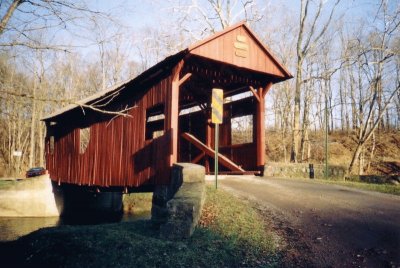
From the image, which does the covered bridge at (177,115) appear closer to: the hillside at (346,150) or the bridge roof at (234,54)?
the bridge roof at (234,54)

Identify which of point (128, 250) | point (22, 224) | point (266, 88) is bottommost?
point (22, 224)

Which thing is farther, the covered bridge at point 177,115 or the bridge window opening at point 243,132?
the bridge window opening at point 243,132

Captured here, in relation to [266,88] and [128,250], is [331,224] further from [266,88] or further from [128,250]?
[266,88]

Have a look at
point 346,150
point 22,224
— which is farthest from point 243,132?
point 22,224

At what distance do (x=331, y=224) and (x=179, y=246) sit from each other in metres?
2.50

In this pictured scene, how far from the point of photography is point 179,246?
15.4ft

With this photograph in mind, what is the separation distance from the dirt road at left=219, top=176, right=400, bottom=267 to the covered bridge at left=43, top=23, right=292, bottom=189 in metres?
2.84

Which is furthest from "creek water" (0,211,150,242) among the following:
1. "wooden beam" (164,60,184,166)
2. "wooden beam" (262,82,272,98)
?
"wooden beam" (262,82,272,98)

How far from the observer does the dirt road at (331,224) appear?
13.2ft

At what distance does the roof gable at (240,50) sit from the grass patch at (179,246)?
4.20 m

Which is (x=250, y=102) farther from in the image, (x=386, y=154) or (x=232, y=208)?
(x=386, y=154)

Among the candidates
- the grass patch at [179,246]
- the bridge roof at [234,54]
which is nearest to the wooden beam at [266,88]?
the bridge roof at [234,54]

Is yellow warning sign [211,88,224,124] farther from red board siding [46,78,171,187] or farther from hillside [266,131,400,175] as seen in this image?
hillside [266,131,400,175]

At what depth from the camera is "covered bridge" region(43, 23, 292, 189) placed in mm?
8938
